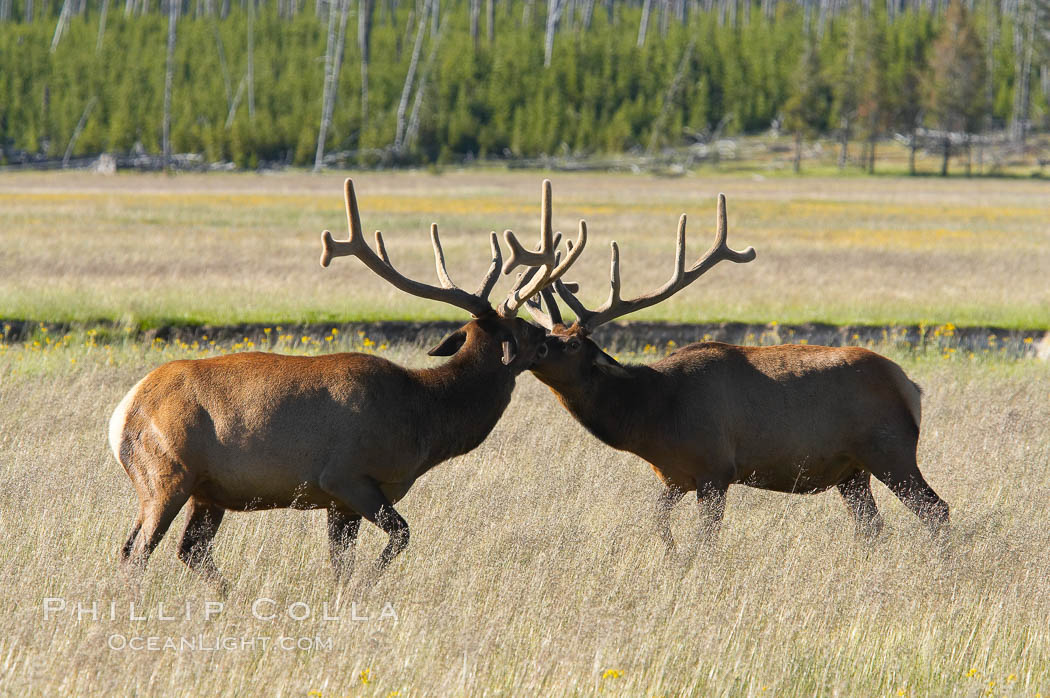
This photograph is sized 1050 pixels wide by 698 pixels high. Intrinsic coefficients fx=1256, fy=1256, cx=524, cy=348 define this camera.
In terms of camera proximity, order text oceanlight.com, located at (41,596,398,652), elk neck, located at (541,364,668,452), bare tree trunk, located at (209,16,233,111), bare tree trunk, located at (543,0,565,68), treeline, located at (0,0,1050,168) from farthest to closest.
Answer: bare tree trunk, located at (543,0,565,68) < bare tree trunk, located at (209,16,233,111) < treeline, located at (0,0,1050,168) < elk neck, located at (541,364,668,452) < text oceanlight.com, located at (41,596,398,652)

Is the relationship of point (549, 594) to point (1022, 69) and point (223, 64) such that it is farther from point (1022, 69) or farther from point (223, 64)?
point (1022, 69)

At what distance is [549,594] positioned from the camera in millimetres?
6574

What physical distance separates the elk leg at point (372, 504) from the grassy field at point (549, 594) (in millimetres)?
141

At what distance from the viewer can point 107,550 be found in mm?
7082

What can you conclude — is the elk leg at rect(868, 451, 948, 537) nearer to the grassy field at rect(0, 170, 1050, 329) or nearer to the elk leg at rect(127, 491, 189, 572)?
the elk leg at rect(127, 491, 189, 572)

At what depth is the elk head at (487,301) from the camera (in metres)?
7.32

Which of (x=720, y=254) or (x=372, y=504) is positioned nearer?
(x=372, y=504)

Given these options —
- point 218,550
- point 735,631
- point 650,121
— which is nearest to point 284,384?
point 218,550

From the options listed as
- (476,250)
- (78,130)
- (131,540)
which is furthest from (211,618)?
(78,130)

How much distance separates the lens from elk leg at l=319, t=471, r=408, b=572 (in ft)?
21.5

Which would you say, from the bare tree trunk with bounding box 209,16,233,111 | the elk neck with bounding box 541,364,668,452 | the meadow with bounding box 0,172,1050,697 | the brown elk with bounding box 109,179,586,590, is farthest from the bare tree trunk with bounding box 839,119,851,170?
the brown elk with bounding box 109,179,586,590

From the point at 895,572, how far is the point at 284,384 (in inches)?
138

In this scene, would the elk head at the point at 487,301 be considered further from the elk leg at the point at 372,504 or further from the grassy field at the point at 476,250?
the grassy field at the point at 476,250

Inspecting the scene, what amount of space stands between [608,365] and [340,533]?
1895mm
